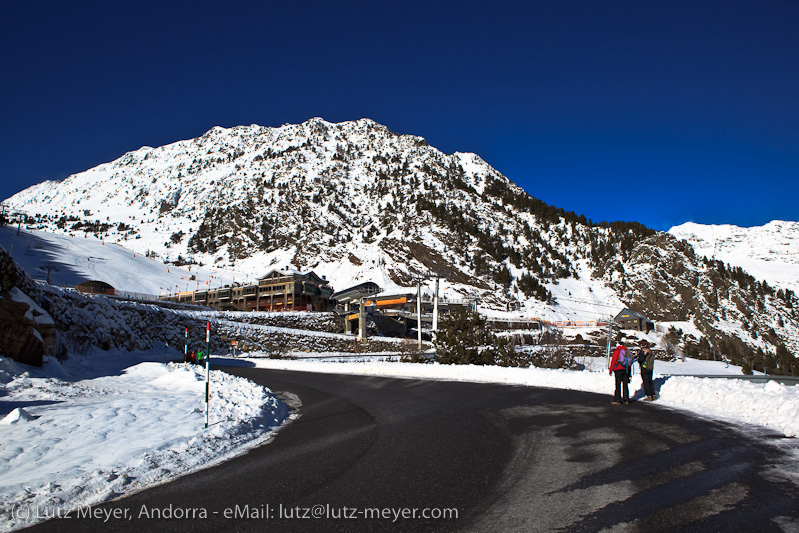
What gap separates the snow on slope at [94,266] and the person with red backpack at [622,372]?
86.6 meters

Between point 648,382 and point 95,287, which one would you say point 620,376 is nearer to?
point 648,382

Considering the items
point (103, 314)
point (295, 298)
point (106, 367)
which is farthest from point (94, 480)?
point (295, 298)

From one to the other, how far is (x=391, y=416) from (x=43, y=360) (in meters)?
13.3

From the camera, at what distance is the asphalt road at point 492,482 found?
4395 mm

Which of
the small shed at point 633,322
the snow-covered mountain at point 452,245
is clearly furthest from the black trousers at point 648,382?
the snow-covered mountain at point 452,245

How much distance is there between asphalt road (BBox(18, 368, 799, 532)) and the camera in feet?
14.4

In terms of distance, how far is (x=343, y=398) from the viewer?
14.9m

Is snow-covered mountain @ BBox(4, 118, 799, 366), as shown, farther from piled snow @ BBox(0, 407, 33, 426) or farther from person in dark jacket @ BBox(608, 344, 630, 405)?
piled snow @ BBox(0, 407, 33, 426)

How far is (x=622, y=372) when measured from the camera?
1238 centimetres

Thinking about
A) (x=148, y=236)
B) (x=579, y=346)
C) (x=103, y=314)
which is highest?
(x=148, y=236)

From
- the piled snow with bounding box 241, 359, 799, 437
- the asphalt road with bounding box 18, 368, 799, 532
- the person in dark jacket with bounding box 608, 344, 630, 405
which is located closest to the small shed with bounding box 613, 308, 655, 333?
the piled snow with bounding box 241, 359, 799, 437

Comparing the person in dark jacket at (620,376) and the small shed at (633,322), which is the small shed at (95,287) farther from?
the small shed at (633,322)

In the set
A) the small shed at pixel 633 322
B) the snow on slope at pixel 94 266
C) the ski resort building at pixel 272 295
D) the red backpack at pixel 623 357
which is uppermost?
the snow on slope at pixel 94 266

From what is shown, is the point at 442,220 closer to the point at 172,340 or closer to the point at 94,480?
the point at 172,340
